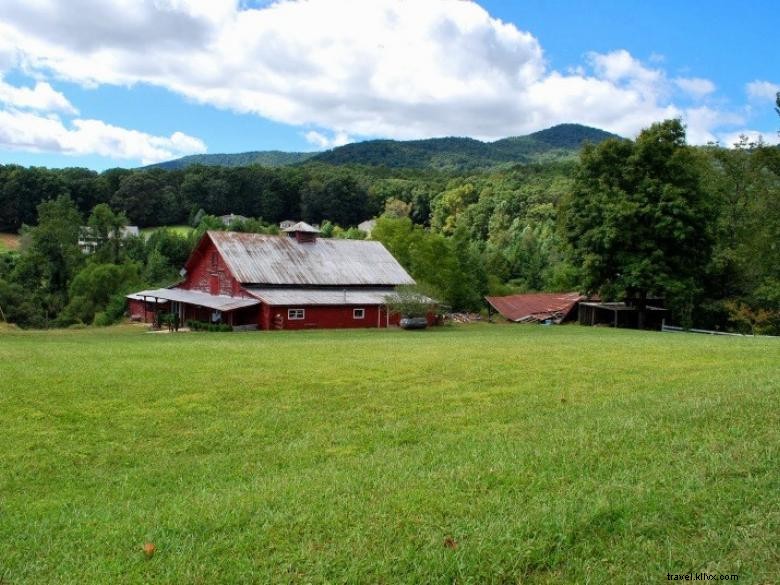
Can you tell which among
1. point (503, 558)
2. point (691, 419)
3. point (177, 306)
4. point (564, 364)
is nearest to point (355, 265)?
point (177, 306)

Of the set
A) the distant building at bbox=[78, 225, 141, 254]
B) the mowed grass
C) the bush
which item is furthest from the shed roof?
the mowed grass

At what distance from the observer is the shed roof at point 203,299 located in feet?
125

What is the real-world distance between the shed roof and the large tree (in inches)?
829

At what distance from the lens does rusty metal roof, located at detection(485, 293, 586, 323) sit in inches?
1923

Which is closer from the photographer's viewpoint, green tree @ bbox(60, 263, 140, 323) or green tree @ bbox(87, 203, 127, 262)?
green tree @ bbox(60, 263, 140, 323)

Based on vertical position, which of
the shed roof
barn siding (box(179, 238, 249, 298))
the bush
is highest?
barn siding (box(179, 238, 249, 298))

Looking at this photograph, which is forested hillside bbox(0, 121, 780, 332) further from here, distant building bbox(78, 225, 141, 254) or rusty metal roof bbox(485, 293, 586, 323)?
rusty metal roof bbox(485, 293, 586, 323)

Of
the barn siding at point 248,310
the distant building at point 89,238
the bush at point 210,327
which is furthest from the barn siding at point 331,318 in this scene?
the distant building at point 89,238

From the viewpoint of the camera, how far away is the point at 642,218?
127 feet

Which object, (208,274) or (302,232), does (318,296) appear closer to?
(302,232)

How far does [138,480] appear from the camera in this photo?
22.6 ft

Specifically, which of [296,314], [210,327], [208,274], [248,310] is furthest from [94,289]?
[296,314]

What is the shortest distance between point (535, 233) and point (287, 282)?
42290 mm

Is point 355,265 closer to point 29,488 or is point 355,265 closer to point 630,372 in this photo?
point 630,372
